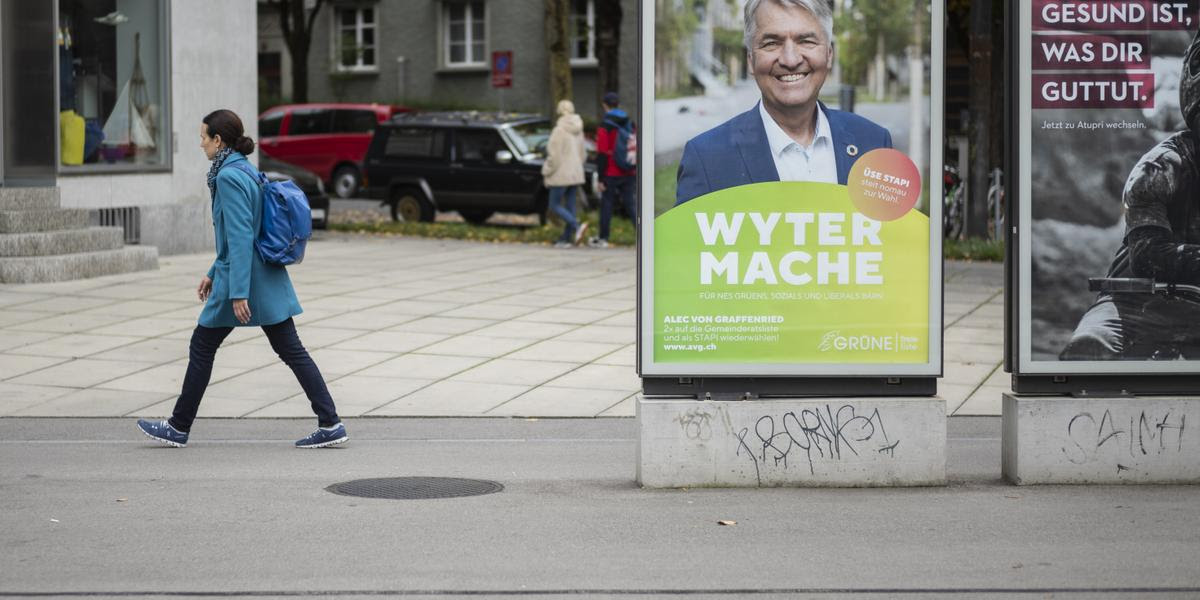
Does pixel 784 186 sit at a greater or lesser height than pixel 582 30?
lesser

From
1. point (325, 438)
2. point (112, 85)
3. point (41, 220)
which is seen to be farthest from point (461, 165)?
point (325, 438)

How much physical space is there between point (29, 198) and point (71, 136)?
4.90ft

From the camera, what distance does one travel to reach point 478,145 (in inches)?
949

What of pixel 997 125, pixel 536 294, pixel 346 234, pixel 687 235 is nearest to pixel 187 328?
pixel 536 294

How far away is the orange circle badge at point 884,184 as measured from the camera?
697 centimetres

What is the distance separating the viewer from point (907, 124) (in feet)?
23.0

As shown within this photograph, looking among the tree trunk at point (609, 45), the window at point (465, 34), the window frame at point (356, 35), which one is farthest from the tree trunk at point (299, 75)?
the tree trunk at point (609, 45)

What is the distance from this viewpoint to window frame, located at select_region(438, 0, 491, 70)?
43.3 m

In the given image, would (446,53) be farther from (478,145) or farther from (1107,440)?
(1107,440)

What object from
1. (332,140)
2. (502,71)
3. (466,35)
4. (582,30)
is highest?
(466,35)

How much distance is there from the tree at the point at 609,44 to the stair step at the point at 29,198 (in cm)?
1060

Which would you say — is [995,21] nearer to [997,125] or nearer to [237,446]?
[997,125]

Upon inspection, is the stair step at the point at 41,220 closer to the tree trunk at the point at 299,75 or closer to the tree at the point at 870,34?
the tree at the point at 870,34

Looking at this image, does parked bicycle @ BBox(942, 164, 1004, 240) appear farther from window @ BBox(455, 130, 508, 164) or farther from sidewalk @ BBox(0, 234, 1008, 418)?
window @ BBox(455, 130, 508, 164)
